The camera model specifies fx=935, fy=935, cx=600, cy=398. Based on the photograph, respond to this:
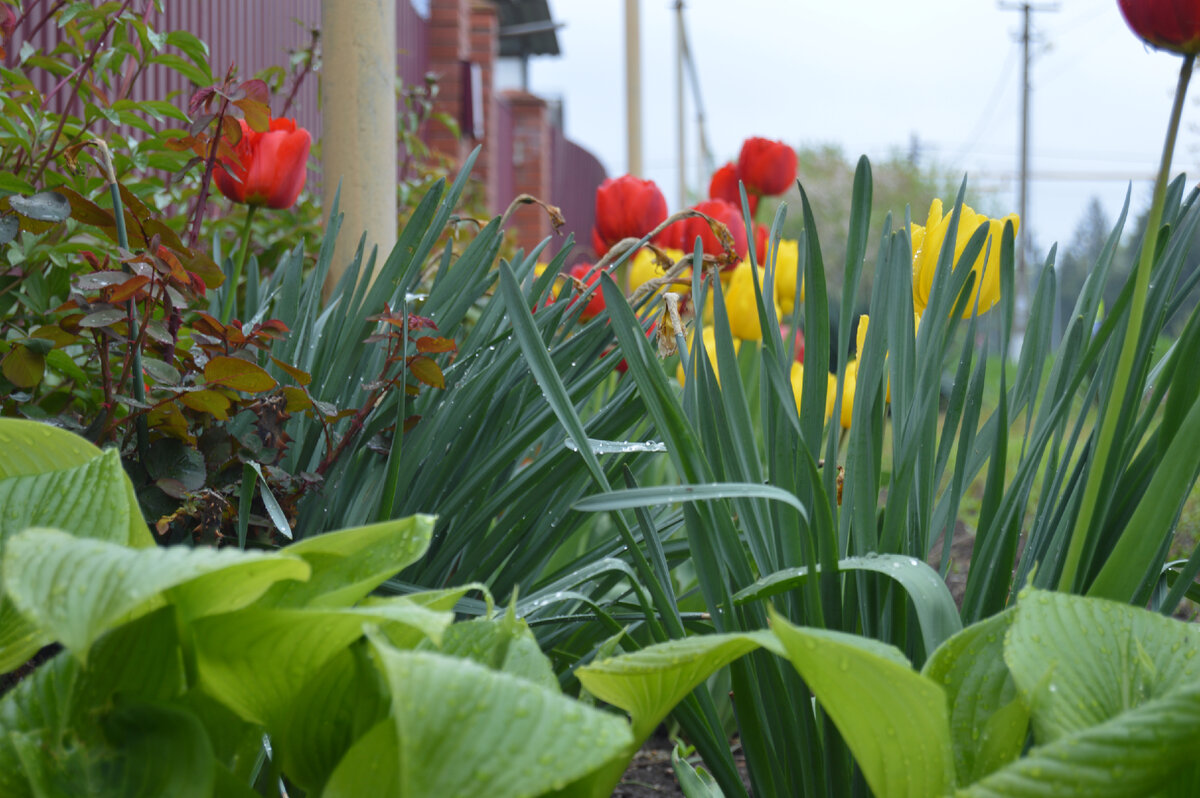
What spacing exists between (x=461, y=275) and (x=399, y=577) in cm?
31

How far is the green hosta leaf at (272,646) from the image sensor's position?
387 millimetres

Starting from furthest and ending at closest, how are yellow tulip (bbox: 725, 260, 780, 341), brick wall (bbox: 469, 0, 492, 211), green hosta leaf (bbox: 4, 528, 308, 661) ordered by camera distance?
1. brick wall (bbox: 469, 0, 492, 211)
2. yellow tulip (bbox: 725, 260, 780, 341)
3. green hosta leaf (bbox: 4, 528, 308, 661)

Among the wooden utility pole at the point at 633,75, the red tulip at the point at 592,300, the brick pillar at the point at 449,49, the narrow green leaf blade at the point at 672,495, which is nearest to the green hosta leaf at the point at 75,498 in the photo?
the narrow green leaf blade at the point at 672,495

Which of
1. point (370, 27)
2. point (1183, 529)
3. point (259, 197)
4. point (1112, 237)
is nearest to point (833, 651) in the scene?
point (1112, 237)

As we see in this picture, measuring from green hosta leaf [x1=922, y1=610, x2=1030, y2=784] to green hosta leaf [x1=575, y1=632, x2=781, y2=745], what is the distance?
3.8 inches

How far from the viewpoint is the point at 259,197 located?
1.06 meters

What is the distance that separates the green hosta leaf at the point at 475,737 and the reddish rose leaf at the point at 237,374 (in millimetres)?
415

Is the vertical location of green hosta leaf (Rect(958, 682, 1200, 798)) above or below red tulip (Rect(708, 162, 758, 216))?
below

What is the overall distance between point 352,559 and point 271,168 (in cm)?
72

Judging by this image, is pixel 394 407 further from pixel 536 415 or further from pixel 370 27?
pixel 370 27

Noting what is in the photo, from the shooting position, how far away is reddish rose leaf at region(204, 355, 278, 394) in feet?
2.29

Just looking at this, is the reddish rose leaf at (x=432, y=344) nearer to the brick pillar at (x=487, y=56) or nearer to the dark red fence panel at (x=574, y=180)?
the brick pillar at (x=487, y=56)

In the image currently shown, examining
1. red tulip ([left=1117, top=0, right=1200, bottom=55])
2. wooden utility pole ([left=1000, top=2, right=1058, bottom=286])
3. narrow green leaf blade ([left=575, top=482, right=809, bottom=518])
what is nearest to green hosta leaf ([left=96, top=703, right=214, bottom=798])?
narrow green leaf blade ([left=575, top=482, right=809, bottom=518])

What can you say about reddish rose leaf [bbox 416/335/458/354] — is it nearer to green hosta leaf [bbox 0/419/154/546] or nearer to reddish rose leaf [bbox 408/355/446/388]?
reddish rose leaf [bbox 408/355/446/388]
